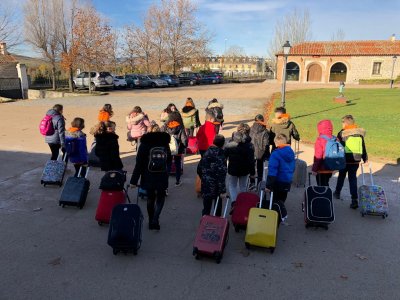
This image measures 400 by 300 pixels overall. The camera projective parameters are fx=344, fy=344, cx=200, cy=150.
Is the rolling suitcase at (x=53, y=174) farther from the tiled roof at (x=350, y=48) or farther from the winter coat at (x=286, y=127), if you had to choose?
the tiled roof at (x=350, y=48)

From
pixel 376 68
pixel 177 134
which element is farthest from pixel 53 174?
pixel 376 68

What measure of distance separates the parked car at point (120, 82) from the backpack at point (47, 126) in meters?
29.9

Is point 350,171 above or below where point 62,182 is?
above

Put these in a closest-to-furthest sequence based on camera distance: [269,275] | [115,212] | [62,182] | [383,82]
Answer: [269,275] → [115,212] → [62,182] → [383,82]

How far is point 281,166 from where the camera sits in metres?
5.48

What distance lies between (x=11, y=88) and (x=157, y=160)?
2874 centimetres

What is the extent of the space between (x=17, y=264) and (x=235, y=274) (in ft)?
9.47

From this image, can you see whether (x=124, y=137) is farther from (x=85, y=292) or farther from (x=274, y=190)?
(x=85, y=292)

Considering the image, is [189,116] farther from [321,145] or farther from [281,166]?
[281,166]

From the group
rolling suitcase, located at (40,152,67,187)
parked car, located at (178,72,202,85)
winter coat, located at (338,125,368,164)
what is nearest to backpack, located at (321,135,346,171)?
winter coat, located at (338,125,368,164)

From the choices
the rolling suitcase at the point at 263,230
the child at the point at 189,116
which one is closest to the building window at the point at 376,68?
the child at the point at 189,116

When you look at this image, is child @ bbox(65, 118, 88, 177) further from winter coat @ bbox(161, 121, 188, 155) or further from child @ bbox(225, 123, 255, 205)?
child @ bbox(225, 123, 255, 205)

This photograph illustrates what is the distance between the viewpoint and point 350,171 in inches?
252

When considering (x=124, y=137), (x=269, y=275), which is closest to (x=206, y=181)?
(x=269, y=275)
